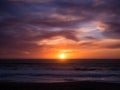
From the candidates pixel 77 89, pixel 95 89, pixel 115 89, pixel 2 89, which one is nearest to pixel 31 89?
pixel 2 89

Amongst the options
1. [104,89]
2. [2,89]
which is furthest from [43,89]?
[104,89]

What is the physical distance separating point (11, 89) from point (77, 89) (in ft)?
16.4

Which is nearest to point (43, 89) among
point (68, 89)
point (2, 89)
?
point (68, 89)

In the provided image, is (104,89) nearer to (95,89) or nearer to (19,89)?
(95,89)

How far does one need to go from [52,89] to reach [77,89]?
1.93 metres

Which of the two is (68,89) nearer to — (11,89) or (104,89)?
(104,89)

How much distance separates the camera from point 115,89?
62.6 ft

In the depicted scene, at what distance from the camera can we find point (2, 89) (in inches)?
742

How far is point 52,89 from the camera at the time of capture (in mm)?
19094

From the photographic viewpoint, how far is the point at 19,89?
62.4 feet

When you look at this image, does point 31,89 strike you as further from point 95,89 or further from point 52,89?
point 95,89

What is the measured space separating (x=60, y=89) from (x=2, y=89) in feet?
14.2

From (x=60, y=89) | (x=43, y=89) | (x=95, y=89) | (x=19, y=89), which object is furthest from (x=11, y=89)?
(x=95, y=89)

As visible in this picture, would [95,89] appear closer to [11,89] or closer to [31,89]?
[31,89]
